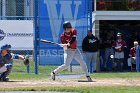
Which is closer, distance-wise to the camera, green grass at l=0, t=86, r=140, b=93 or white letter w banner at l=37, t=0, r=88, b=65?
green grass at l=0, t=86, r=140, b=93

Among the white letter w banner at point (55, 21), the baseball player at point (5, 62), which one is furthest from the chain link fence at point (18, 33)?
the baseball player at point (5, 62)

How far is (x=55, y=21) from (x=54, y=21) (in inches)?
1.7

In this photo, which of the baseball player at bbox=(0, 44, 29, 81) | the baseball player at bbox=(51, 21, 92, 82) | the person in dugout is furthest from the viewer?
the person in dugout

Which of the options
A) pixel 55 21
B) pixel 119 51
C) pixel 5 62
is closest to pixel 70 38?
pixel 5 62

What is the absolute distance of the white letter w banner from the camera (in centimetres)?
1967

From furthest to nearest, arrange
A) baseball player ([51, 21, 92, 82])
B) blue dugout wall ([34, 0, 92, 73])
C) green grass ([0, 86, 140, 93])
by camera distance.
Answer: blue dugout wall ([34, 0, 92, 73])
baseball player ([51, 21, 92, 82])
green grass ([0, 86, 140, 93])

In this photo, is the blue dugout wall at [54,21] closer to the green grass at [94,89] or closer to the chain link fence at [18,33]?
the chain link fence at [18,33]

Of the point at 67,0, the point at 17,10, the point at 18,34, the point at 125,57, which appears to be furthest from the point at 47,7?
the point at 17,10

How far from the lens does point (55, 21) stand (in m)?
19.7

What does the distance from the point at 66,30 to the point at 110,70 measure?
28.4 feet

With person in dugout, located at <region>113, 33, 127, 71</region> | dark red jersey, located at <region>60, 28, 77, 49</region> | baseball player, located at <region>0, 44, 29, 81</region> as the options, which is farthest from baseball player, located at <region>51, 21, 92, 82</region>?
person in dugout, located at <region>113, 33, 127, 71</region>

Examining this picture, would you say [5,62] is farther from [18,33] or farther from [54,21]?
[18,33]

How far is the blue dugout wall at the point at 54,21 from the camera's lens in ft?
64.3

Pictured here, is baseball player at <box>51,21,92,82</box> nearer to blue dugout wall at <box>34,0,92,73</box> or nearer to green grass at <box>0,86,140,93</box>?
green grass at <box>0,86,140,93</box>
